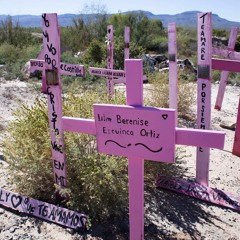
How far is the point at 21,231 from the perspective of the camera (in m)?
3.02

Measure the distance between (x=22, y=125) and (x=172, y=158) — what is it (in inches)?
74.2

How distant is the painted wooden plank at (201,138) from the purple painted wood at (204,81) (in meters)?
1.44

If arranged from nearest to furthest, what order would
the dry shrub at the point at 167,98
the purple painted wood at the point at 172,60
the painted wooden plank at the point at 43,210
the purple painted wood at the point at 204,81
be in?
the painted wooden plank at the point at 43,210
the purple painted wood at the point at 204,81
the purple painted wood at the point at 172,60
the dry shrub at the point at 167,98

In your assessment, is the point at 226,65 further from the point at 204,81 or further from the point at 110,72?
the point at 110,72

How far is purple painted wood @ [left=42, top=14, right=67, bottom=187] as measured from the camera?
2.90m

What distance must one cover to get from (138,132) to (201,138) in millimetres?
381

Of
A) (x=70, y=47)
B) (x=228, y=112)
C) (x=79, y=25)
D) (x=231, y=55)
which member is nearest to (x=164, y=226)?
(x=231, y=55)

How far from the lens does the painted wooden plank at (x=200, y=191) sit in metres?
3.56

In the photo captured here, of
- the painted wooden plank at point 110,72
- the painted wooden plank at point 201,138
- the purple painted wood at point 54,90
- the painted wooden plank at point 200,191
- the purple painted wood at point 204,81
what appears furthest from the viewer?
the painted wooden plank at point 110,72

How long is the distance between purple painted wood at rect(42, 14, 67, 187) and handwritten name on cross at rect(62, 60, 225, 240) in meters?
0.74

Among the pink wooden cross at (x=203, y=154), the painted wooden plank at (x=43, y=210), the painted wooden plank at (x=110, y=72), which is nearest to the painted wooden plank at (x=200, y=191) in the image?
the pink wooden cross at (x=203, y=154)

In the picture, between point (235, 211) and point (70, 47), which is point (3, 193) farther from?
point (70, 47)

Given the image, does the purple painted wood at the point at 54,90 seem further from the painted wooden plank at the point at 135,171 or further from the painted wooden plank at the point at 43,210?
the painted wooden plank at the point at 135,171

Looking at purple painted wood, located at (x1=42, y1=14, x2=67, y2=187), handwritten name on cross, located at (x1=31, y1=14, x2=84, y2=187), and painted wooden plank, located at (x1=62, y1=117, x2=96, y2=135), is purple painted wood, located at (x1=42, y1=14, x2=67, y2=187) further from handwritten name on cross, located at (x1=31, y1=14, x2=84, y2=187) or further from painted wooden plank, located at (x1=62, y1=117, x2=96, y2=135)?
painted wooden plank, located at (x1=62, y1=117, x2=96, y2=135)
